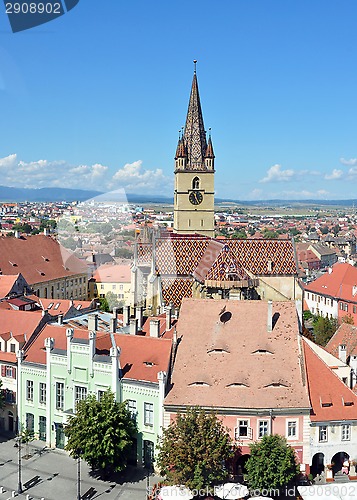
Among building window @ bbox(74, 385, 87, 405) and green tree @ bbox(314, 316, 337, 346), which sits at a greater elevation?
building window @ bbox(74, 385, 87, 405)

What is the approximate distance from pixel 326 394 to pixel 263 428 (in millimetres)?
4046

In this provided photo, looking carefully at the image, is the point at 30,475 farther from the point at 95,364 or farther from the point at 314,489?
the point at 314,489

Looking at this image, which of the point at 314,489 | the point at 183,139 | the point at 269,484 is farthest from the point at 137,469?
the point at 183,139

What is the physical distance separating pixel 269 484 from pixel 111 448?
7.97 m

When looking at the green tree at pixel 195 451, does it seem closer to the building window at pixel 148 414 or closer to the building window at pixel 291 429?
the building window at pixel 148 414

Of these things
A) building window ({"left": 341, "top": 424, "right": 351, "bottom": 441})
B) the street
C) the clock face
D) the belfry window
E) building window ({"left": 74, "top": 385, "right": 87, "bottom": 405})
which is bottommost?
the street

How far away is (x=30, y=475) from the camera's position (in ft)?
100

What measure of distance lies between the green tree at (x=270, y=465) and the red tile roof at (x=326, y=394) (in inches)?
103

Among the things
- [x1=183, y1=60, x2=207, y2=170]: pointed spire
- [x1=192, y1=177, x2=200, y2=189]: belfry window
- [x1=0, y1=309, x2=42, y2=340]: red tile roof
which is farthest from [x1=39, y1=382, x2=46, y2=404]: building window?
[x1=183, y1=60, x2=207, y2=170]: pointed spire

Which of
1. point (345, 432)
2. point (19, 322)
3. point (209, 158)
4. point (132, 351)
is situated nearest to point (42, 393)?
point (132, 351)

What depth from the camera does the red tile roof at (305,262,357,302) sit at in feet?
230

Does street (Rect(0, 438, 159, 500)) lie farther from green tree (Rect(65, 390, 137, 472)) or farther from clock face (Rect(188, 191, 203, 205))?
clock face (Rect(188, 191, 203, 205))

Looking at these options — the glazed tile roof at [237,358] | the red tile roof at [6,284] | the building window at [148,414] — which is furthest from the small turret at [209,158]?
the building window at [148,414]

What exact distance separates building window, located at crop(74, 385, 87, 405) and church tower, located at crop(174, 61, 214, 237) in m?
30.4
